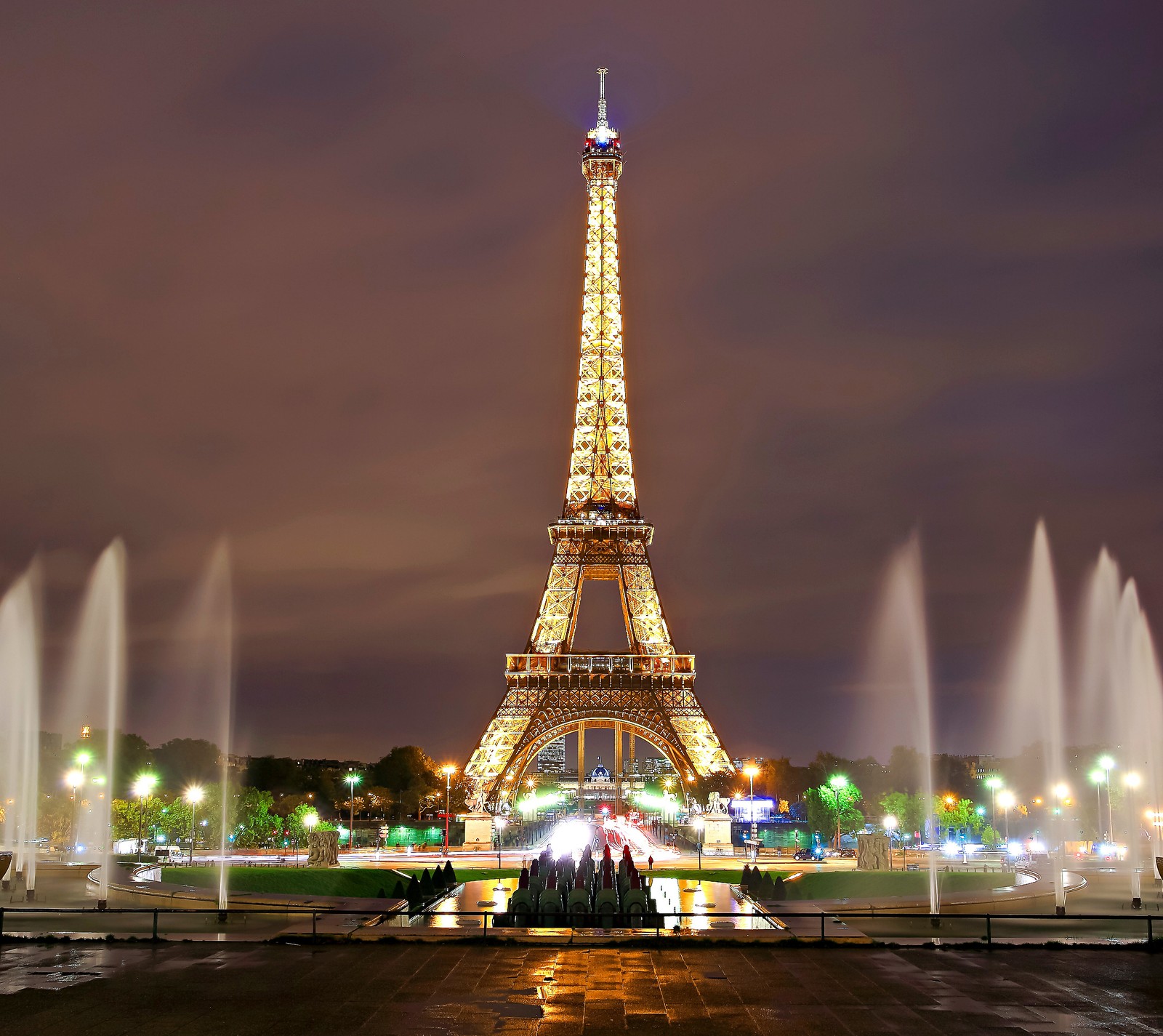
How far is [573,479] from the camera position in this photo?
94250mm

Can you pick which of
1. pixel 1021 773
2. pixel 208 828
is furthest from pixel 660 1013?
pixel 1021 773

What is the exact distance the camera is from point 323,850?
5078 centimetres

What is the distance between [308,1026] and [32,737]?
3849cm

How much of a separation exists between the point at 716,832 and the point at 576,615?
27.6 meters

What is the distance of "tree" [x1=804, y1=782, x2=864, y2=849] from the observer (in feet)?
260

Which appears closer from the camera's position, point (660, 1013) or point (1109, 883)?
point (660, 1013)

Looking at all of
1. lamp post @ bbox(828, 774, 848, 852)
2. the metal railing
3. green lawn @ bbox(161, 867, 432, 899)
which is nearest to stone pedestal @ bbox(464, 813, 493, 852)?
lamp post @ bbox(828, 774, 848, 852)

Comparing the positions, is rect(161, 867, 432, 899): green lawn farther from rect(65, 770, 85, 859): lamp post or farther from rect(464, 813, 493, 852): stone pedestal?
rect(464, 813, 493, 852): stone pedestal

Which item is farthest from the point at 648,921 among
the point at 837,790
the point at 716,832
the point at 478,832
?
the point at 837,790

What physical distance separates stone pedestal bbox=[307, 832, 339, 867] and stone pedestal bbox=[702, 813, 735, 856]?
23.7 m

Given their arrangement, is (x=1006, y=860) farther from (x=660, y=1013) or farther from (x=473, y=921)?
(x=660, y=1013)

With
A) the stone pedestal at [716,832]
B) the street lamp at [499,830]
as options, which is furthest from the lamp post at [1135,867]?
the street lamp at [499,830]

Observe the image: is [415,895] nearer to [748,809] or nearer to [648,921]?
[648,921]

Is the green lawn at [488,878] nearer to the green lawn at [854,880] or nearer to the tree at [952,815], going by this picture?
the green lawn at [854,880]
